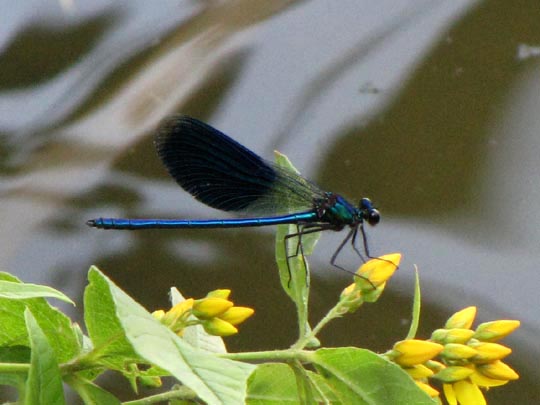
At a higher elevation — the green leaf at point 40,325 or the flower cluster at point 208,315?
the flower cluster at point 208,315

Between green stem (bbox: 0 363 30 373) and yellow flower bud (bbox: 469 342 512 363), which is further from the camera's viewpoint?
yellow flower bud (bbox: 469 342 512 363)

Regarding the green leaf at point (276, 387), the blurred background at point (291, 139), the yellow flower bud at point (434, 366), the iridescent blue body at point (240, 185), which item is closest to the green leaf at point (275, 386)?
the green leaf at point (276, 387)

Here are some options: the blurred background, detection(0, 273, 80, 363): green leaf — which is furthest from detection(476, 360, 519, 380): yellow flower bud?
the blurred background

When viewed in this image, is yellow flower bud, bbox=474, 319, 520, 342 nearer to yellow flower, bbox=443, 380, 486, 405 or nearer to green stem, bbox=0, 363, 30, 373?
yellow flower, bbox=443, 380, 486, 405

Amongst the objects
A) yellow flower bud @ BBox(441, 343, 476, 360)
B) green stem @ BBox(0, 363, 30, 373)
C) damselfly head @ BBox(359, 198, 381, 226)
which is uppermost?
damselfly head @ BBox(359, 198, 381, 226)

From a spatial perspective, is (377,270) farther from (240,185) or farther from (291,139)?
(291,139)

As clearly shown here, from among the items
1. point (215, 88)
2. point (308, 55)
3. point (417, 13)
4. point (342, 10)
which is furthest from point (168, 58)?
point (417, 13)

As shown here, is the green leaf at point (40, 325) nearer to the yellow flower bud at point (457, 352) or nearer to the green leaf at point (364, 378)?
the green leaf at point (364, 378)
